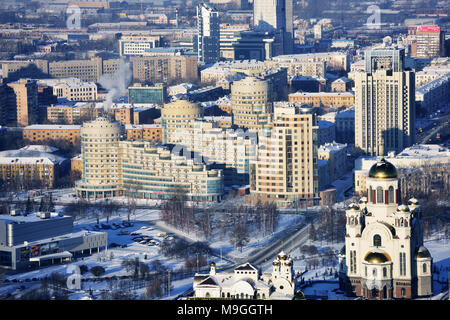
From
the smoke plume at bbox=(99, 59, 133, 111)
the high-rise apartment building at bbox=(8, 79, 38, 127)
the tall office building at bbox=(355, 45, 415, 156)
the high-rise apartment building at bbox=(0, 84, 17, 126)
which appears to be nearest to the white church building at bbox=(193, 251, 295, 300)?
the tall office building at bbox=(355, 45, 415, 156)

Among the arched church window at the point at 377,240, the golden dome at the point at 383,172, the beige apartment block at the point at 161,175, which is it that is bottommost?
the beige apartment block at the point at 161,175

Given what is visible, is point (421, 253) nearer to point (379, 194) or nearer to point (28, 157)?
point (379, 194)

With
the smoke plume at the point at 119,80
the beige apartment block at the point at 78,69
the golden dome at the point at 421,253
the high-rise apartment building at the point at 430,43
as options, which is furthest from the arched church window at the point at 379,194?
the high-rise apartment building at the point at 430,43

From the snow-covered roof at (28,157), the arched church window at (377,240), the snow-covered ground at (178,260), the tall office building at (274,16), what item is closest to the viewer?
the arched church window at (377,240)

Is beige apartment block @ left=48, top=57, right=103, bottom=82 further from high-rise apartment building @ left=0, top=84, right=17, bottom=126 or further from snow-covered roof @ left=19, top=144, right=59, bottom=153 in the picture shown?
snow-covered roof @ left=19, top=144, right=59, bottom=153

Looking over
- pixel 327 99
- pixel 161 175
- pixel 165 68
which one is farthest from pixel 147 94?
pixel 161 175

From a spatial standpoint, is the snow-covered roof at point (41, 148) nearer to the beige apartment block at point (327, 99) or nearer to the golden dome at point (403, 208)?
the beige apartment block at point (327, 99)

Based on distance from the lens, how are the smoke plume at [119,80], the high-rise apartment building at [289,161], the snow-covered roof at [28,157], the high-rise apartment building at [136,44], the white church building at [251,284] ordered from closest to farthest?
→ the white church building at [251,284], the high-rise apartment building at [289,161], the snow-covered roof at [28,157], the smoke plume at [119,80], the high-rise apartment building at [136,44]

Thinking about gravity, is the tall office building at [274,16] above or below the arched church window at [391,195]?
above
